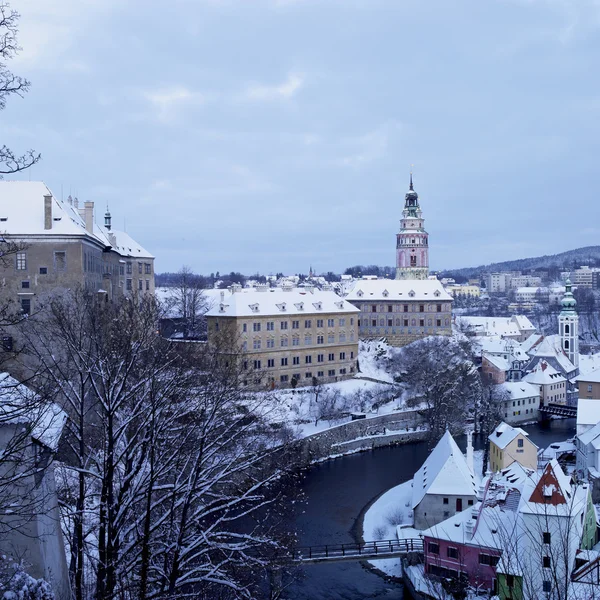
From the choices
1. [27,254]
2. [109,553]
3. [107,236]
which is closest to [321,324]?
[107,236]

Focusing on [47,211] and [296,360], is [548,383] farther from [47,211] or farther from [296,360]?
[47,211]

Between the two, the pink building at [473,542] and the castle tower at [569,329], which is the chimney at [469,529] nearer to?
the pink building at [473,542]

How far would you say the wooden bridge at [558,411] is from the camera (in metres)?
43.3

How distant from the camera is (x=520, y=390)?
4359cm

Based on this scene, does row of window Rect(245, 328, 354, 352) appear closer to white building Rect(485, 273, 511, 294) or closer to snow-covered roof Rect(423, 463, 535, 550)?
snow-covered roof Rect(423, 463, 535, 550)

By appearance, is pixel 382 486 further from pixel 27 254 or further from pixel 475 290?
pixel 475 290

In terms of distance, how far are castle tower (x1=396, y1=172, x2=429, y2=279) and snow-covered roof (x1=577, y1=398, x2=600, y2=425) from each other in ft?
132

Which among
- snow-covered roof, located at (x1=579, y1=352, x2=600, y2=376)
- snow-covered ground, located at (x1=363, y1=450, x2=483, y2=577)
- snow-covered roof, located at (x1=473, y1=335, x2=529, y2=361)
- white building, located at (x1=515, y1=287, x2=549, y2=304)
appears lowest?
snow-covered ground, located at (x1=363, y1=450, x2=483, y2=577)

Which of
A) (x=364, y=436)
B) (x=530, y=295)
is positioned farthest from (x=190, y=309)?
(x=530, y=295)

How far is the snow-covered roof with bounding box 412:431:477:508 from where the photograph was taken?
22141 mm

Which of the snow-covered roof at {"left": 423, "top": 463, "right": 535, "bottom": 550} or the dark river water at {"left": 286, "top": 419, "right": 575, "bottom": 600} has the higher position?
the snow-covered roof at {"left": 423, "top": 463, "right": 535, "bottom": 550}

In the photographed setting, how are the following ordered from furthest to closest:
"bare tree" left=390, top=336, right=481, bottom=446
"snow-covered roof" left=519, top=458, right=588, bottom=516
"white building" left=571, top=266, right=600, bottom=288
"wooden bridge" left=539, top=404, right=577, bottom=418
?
"white building" left=571, top=266, right=600, bottom=288 → "wooden bridge" left=539, top=404, right=577, bottom=418 → "bare tree" left=390, top=336, right=481, bottom=446 → "snow-covered roof" left=519, top=458, right=588, bottom=516

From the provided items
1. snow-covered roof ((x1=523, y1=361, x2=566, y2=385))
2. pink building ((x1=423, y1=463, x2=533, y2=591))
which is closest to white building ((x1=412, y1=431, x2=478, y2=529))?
pink building ((x1=423, y1=463, x2=533, y2=591))

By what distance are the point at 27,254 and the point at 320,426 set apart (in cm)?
1574
